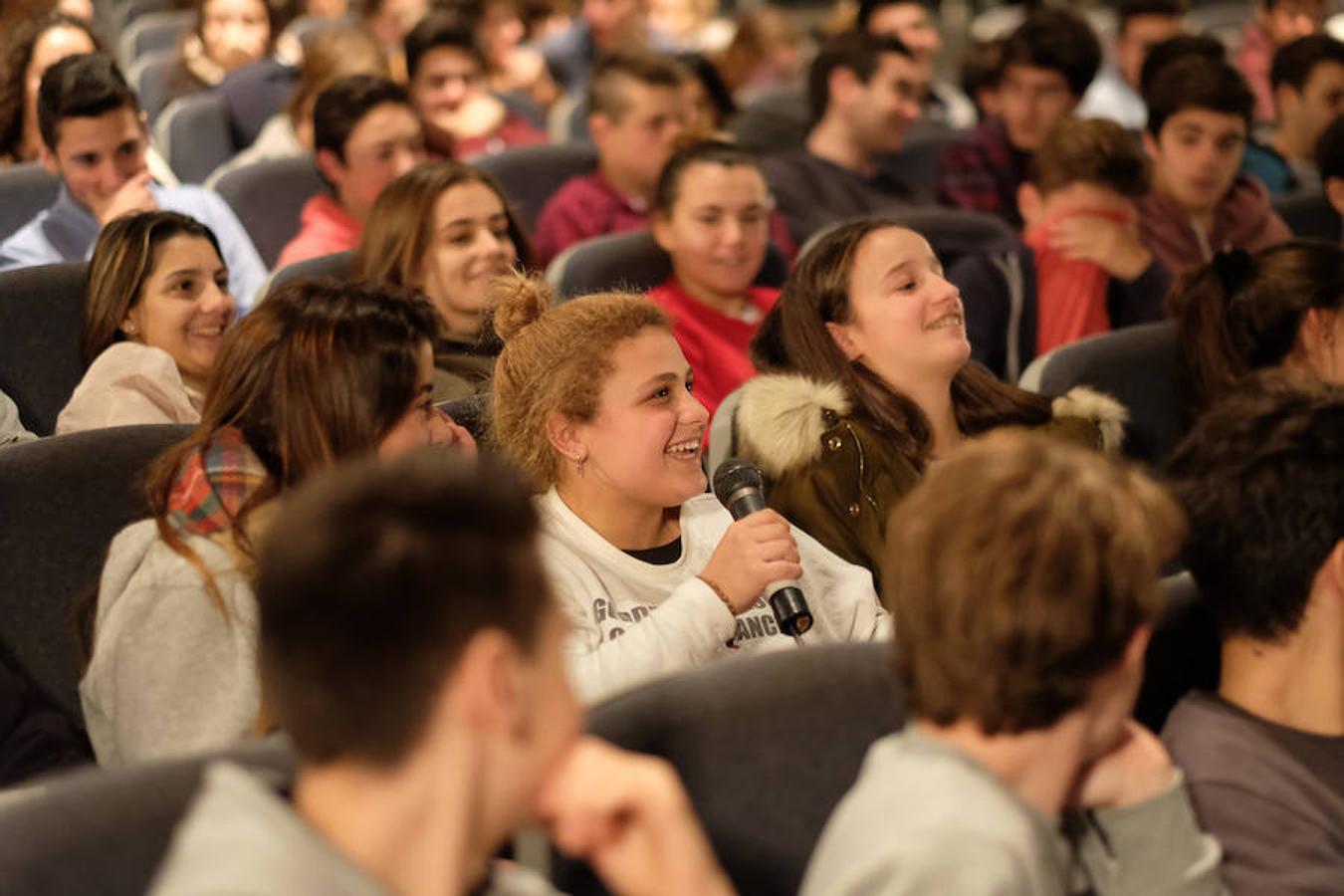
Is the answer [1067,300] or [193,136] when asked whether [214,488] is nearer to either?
[1067,300]

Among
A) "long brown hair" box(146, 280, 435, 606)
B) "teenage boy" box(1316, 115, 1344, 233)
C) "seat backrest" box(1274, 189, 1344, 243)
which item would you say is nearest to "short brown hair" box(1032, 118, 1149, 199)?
"teenage boy" box(1316, 115, 1344, 233)

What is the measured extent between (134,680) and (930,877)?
0.97 metres

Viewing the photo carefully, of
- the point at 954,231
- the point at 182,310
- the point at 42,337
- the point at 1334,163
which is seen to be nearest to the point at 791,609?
the point at 182,310

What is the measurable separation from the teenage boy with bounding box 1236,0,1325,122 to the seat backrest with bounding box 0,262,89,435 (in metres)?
4.95

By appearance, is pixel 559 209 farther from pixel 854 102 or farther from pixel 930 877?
pixel 930 877

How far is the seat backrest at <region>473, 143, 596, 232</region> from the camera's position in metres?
4.69

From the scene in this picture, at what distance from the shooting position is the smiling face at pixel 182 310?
302cm

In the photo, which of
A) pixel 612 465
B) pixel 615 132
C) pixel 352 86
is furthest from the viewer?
pixel 615 132

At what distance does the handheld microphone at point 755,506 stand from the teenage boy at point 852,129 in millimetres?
2621

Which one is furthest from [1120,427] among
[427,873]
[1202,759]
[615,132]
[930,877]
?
[615,132]

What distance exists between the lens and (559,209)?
449 centimetres

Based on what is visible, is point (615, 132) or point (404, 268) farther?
point (615, 132)

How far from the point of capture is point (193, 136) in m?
5.28

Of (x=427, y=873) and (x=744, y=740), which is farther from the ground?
(x=427, y=873)
